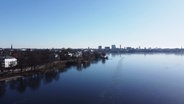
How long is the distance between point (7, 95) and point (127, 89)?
1210 cm

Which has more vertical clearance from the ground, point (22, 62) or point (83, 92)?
point (22, 62)

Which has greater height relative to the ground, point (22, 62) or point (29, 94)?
point (22, 62)

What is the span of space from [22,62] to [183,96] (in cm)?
2435

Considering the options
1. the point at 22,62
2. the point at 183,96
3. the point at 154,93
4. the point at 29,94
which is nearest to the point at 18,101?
the point at 29,94

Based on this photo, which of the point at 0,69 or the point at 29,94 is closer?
the point at 29,94

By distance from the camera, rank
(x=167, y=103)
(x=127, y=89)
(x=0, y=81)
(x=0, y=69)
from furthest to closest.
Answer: (x=0, y=69) < (x=0, y=81) < (x=127, y=89) < (x=167, y=103)

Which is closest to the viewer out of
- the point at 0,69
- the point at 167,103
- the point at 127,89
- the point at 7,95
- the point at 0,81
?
the point at 167,103

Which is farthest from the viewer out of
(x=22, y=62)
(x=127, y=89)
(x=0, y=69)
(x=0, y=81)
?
(x=22, y=62)

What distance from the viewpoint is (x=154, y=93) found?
21.3m

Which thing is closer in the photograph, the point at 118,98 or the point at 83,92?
the point at 118,98

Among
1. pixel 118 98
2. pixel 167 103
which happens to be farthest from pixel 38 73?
pixel 167 103

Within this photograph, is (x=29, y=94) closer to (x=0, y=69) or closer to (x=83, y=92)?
(x=83, y=92)

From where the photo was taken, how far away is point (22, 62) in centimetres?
3441

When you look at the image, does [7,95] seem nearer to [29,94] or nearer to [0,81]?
[29,94]
